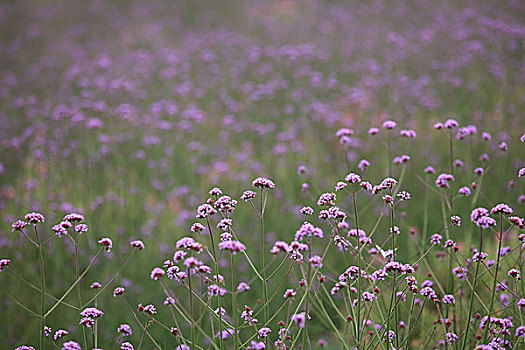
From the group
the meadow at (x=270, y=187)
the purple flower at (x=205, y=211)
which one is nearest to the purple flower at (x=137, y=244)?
the meadow at (x=270, y=187)

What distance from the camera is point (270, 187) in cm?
208

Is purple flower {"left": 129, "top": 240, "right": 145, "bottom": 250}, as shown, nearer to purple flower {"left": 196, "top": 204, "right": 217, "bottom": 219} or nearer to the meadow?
the meadow

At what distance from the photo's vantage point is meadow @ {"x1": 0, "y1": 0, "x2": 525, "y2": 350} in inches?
83.5

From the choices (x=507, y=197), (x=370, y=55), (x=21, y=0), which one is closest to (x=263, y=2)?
(x=370, y=55)

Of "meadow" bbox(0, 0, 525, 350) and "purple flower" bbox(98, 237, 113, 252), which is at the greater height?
"purple flower" bbox(98, 237, 113, 252)

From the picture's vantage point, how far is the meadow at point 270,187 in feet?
6.96

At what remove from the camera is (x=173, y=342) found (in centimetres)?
341

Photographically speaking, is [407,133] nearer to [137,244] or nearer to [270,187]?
[270,187]

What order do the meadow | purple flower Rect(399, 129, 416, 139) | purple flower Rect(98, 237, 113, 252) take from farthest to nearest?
purple flower Rect(399, 129, 416, 139)
the meadow
purple flower Rect(98, 237, 113, 252)

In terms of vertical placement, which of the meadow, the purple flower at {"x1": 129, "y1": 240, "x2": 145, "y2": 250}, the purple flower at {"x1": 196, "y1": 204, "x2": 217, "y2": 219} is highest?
the purple flower at {"x1": 196, "y1": 204, "x2": 217, "y2": 219}

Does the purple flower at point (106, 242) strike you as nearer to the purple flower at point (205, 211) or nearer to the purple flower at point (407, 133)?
the purple flower at point (205, 211)

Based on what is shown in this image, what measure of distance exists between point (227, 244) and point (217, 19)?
1009 cm

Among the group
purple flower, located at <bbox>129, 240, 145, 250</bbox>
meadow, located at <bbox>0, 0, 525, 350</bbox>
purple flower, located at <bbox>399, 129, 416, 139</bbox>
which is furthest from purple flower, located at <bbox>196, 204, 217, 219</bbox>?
purple flower, located at <bbox>399, 129, 416, 139</bbox>

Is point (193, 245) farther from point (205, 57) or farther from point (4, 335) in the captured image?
point (205, 57)
